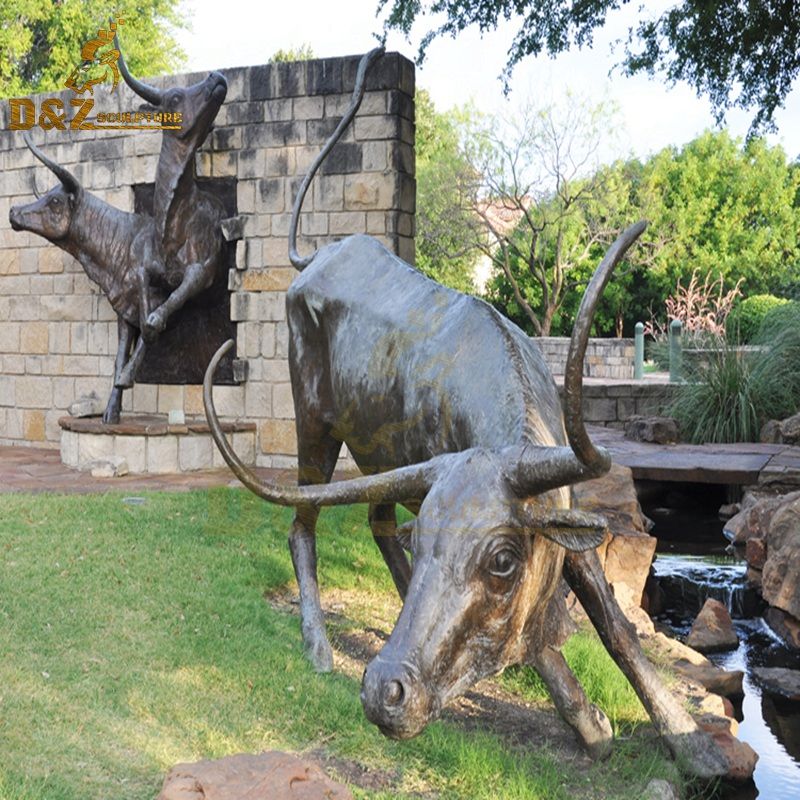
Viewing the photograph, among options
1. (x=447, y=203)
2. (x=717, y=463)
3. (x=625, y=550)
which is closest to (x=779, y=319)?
(x=717, y=463)

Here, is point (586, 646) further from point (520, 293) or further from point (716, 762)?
point (520, 293)

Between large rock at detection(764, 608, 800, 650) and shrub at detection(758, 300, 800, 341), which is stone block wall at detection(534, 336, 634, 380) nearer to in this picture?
shrub at detection(758, 300, 800, 341)

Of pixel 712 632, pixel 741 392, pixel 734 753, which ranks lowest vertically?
pixel 712 632

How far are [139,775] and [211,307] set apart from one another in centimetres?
668

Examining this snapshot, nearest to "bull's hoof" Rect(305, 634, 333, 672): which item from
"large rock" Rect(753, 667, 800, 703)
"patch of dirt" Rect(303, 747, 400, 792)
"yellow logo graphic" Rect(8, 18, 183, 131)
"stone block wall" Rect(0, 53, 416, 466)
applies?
"patch of dirt" Rect(303, 747, 400, 792)

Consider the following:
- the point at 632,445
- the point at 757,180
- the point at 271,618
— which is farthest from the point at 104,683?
the point at 757,180

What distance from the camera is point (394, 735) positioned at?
2.46 meters

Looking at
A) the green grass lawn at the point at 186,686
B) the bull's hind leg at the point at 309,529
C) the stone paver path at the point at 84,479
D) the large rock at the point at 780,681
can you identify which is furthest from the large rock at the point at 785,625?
the stone paver path at the point at 84,479

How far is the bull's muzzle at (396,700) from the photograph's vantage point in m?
2.43

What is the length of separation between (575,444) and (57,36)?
24573mm

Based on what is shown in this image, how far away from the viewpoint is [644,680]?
3699 mm

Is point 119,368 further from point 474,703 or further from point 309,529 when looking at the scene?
point 474,703

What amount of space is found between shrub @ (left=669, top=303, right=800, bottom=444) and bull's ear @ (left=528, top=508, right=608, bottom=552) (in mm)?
9516

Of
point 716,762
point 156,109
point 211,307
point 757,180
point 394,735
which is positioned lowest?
point 716,762
